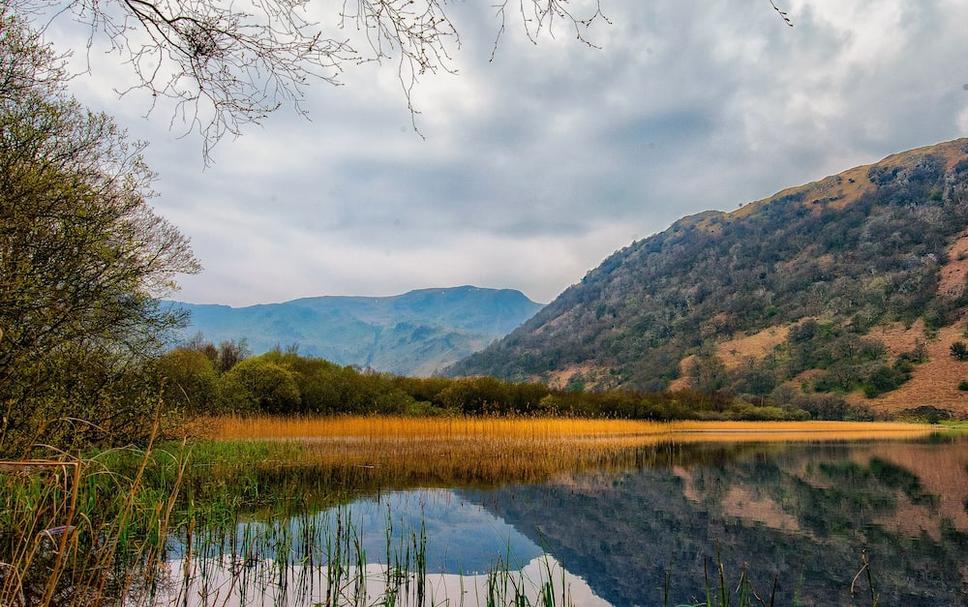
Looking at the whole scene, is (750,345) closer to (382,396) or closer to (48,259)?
(382,396)

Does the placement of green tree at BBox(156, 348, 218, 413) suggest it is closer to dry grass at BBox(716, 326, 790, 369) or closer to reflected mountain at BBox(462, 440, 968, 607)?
reflected mountain at BBox(462, 440, 968, 607)

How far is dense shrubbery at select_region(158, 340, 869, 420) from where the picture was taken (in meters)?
27.2

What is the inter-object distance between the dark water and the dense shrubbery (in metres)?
10.7

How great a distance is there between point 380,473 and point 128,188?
9.00 metres

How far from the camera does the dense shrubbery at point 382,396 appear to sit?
89.1ft

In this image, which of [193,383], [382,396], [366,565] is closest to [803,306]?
[382,396]

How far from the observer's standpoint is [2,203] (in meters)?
6.90

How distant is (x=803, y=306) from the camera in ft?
289

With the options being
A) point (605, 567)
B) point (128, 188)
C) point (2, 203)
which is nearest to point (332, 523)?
point (605, 567)

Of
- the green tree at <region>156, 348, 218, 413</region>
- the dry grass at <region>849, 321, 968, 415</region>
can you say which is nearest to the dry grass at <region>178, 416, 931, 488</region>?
the green tree at <region>156, 348, 218, 413</region>

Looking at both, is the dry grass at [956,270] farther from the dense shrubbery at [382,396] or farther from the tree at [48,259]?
the tree at [48,259]

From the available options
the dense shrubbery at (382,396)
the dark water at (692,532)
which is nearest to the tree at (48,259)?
the dark water at (692,532)

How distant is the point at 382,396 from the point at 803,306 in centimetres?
7507

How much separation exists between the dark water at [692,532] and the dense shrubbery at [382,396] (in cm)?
1069
